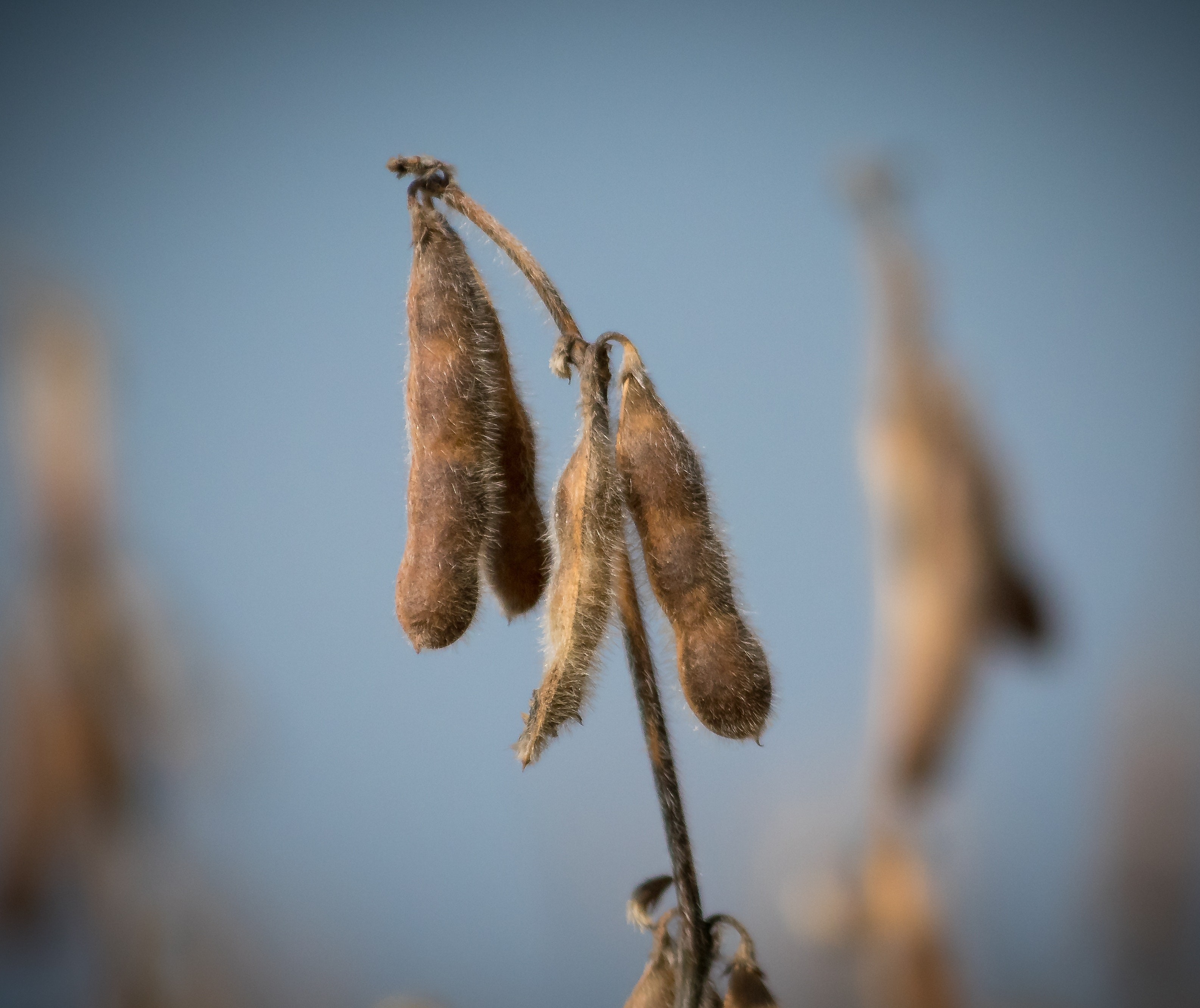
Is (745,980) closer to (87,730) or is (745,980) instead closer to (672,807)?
(672,807)

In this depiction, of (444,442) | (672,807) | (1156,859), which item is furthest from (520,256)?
(1156,859)

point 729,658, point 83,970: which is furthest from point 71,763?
point 729,658

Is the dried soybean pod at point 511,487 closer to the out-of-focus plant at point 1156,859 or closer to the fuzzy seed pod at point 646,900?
the fuzzy seed pod at point 646,900

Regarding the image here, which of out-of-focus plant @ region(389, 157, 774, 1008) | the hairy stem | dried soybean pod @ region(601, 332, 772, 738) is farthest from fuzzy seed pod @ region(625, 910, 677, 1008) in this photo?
the hairy stem

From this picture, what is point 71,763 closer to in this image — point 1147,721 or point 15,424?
point 15,424

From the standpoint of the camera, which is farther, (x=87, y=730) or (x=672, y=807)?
(x=87, y=730)

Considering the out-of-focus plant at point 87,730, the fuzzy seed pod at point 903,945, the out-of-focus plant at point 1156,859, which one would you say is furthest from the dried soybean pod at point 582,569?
the out-of-focus plant at point 1156,859
